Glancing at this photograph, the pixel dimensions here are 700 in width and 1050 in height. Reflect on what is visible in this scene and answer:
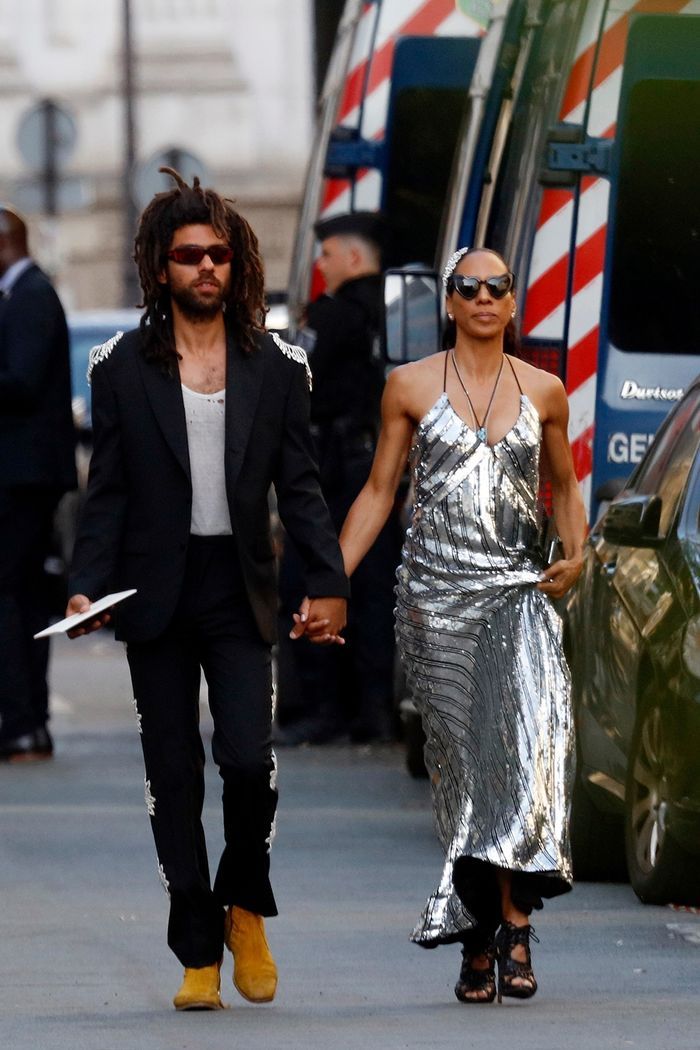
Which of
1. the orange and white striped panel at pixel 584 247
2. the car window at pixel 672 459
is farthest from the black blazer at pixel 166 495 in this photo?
the orange and white striped panel at pixel 584 247

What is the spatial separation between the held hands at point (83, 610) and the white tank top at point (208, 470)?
286mm

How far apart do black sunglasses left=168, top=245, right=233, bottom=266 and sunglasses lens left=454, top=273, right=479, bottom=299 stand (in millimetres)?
529

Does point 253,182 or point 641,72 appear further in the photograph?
point 253,182

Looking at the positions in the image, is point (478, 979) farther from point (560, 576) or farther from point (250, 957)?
point (560, 576)

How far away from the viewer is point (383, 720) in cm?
1312

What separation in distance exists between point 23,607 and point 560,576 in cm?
576

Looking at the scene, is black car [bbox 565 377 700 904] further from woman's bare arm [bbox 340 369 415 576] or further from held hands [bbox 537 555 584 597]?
woman's bare arm [bbox 340 369 415 576]

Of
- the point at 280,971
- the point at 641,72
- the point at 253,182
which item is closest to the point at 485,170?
the point at 641,72

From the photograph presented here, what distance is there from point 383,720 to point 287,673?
46 cm

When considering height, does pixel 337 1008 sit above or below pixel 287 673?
above

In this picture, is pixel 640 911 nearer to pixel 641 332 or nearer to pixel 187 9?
pixel 641 332

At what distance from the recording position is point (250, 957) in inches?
279

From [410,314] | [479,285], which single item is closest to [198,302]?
[479,285]

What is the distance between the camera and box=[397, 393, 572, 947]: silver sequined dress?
7.04 metres
